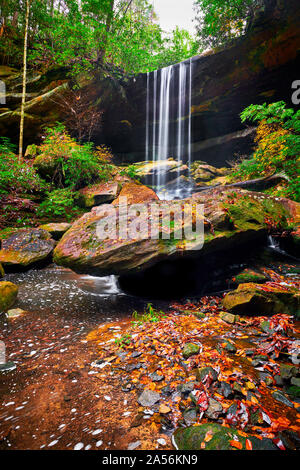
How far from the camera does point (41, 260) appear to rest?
6062mm

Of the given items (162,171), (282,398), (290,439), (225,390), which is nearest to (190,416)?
(225,390)

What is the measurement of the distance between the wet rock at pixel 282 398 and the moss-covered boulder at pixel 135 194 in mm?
7574

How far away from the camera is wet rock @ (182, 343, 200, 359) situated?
2171mm

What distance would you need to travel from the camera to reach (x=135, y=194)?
916 centimetres

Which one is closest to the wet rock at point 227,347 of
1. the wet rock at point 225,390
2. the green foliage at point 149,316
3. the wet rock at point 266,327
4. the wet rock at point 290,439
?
the wet rock at point 225,390

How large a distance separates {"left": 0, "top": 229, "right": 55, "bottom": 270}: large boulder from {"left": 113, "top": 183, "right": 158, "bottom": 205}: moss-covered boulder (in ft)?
11.2

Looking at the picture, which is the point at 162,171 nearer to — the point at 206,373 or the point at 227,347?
the point at 227,347

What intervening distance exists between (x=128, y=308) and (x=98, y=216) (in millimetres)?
2112

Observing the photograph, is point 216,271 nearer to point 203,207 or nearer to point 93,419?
point 203,207

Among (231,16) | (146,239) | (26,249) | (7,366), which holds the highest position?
(231,16)

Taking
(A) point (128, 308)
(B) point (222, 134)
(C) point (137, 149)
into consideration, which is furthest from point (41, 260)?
(B) point (222, 134)

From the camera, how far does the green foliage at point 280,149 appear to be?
6156 mm

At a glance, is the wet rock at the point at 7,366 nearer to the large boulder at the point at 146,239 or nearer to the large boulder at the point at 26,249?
the large boulder at the point at 146,239

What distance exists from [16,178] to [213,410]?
990 centimetres
